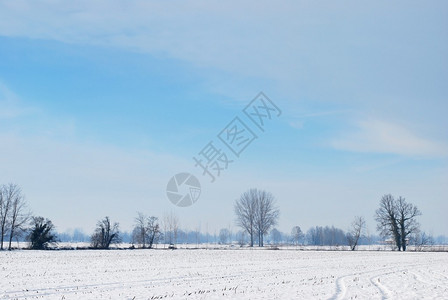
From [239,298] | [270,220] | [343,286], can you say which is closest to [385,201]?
[270,220]

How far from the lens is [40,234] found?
56.2 meters

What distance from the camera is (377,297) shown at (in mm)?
15250

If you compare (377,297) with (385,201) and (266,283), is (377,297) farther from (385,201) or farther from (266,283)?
(385,201)

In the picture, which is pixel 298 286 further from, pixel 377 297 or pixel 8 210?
pixel 8 210

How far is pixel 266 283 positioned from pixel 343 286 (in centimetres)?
381

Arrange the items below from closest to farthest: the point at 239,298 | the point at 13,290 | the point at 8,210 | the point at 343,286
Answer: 1. the point at 239,298
2. the point at 13,290
3. the point at 343,286
4. the point at 8,210

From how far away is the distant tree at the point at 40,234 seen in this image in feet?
183

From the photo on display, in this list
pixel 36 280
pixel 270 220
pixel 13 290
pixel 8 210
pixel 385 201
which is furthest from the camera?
pixel 270 220

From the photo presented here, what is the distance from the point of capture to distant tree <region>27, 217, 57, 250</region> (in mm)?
55688

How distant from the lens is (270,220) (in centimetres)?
10650

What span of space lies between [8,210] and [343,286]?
5983 centimetres

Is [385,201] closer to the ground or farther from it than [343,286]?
farther from it

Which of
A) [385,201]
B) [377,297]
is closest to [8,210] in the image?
[377,297]

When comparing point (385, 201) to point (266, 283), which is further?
point (385, 201)
